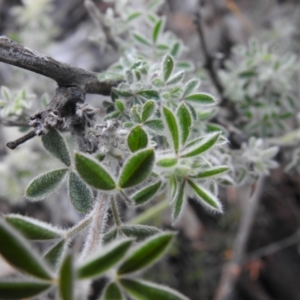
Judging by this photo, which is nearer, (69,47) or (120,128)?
(120,128)

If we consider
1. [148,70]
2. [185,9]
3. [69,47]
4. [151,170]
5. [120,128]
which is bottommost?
→ [151,170]

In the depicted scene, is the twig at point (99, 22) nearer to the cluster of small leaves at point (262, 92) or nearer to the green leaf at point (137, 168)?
the cluster of small leaves at point (262, 92)

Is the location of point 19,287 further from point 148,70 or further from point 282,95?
point 282,95

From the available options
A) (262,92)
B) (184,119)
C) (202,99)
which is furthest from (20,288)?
(262,92)

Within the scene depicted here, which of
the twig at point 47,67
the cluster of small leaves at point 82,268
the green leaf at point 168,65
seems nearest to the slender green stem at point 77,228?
the cluster of small leaves at point 82,268

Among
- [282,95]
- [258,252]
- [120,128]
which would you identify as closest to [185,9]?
[282,95]

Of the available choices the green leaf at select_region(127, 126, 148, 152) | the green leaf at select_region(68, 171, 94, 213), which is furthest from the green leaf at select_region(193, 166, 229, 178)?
the green leaf at select_region(68, 171, 94, 213)
